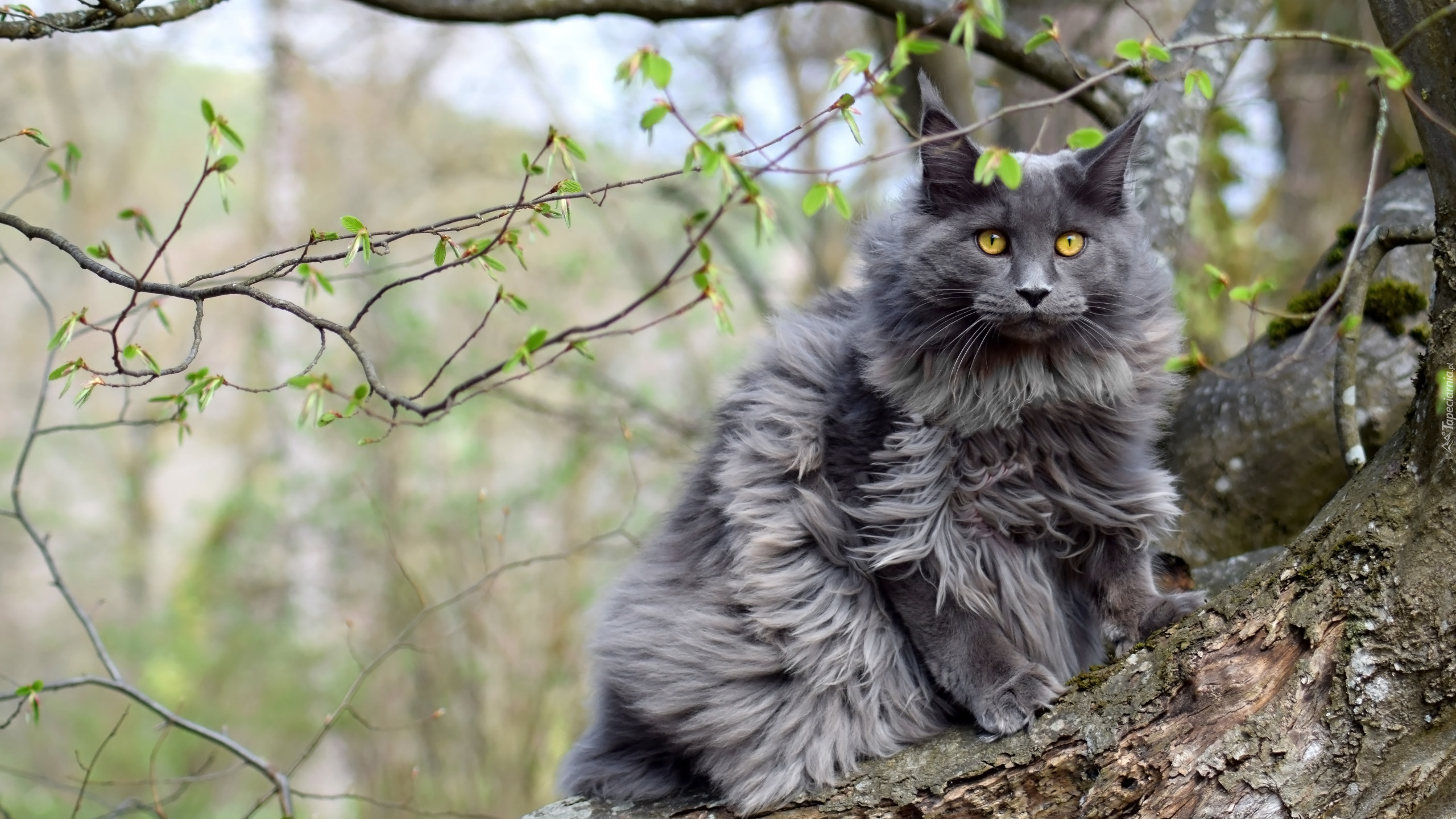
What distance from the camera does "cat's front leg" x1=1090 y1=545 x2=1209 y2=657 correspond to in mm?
2314

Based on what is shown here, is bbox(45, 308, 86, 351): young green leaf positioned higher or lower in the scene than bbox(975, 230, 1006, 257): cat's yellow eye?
higher

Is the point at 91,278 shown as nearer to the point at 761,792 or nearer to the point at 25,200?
the point at 25,200

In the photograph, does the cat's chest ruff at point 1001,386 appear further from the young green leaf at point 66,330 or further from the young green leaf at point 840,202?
the young green leaf at point 66,330

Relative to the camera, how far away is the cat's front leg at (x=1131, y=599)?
2314 mm

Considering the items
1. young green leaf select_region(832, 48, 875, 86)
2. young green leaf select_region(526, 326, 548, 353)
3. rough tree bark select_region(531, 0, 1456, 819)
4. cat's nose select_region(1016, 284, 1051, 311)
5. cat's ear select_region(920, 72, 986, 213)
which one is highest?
cat's ear select_region(920, 72, 986, 213)

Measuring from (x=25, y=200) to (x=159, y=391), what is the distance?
321 centimetres

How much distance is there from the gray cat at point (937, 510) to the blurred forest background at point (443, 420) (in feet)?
11.7

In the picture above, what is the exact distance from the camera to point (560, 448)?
7.74 meters

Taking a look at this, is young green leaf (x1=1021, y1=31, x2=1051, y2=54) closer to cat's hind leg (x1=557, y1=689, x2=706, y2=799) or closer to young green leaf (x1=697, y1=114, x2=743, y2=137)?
young green leaf (x1=697, y1=114, x2=743, y2=137)

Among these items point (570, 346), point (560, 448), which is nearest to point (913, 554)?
point (570, 346)

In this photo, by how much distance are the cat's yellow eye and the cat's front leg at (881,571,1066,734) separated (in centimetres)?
79

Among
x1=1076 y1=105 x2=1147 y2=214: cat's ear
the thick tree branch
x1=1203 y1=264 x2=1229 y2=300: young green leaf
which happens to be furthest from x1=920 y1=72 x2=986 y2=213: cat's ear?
the thick tree branch

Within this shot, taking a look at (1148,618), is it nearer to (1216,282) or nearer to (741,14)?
(1216,282)

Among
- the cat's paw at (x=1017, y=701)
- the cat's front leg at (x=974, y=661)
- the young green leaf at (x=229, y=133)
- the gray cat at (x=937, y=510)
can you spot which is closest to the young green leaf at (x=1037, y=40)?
the gray cat at (x=937, y=510)
